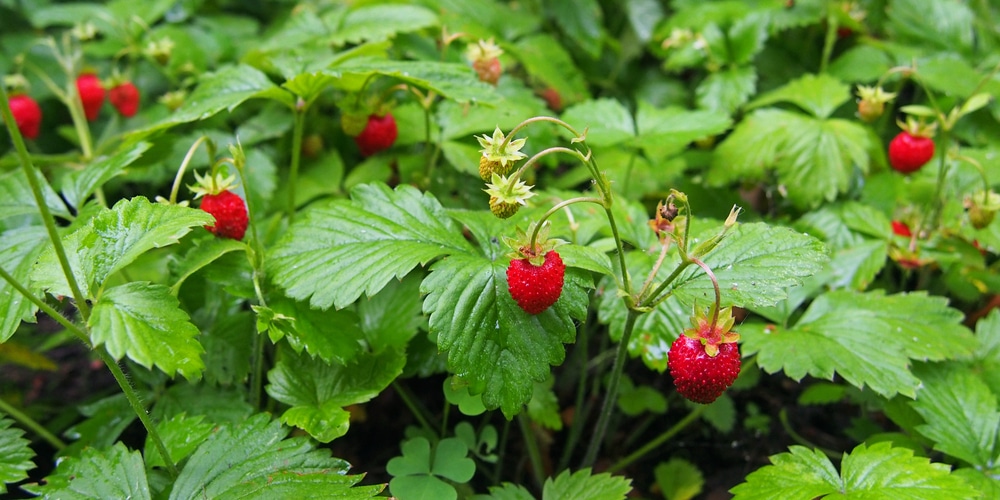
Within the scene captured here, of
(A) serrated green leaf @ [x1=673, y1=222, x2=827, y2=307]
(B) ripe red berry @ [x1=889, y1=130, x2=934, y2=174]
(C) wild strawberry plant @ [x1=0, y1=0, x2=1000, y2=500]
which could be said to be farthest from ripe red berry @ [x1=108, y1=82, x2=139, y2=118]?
(B) ripe red berry @ [x1=889, y1=130, x2=934, y2=174]

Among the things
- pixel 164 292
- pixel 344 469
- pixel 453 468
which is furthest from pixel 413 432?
pixel 164 292

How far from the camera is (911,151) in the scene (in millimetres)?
2160

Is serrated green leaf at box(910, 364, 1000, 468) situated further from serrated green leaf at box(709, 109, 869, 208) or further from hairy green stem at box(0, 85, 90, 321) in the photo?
hairy green stem at box(0, 85, 90, 321)

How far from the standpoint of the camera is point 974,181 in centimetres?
228

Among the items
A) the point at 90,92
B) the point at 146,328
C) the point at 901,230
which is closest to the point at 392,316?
the point at 146,328

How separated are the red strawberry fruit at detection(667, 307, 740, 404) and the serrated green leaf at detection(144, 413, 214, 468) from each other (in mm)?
973

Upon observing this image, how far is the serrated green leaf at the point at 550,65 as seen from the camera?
264 centimetres

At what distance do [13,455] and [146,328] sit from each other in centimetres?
59

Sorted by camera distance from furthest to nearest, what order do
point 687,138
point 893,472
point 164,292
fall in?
point 687,138 → point 893,472 → point 164,292

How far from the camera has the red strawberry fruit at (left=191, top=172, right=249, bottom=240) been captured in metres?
1.53

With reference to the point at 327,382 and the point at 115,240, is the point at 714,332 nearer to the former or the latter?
the point at 327,382

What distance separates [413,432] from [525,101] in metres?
1.15

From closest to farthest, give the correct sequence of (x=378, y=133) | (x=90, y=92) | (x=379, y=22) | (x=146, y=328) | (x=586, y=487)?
(x=146, y=328) < (x=586, y=487) < (x=378, y=133) < (x=379, y=22) < (x=90, y=92)

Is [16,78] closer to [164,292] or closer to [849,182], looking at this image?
[164,292]
